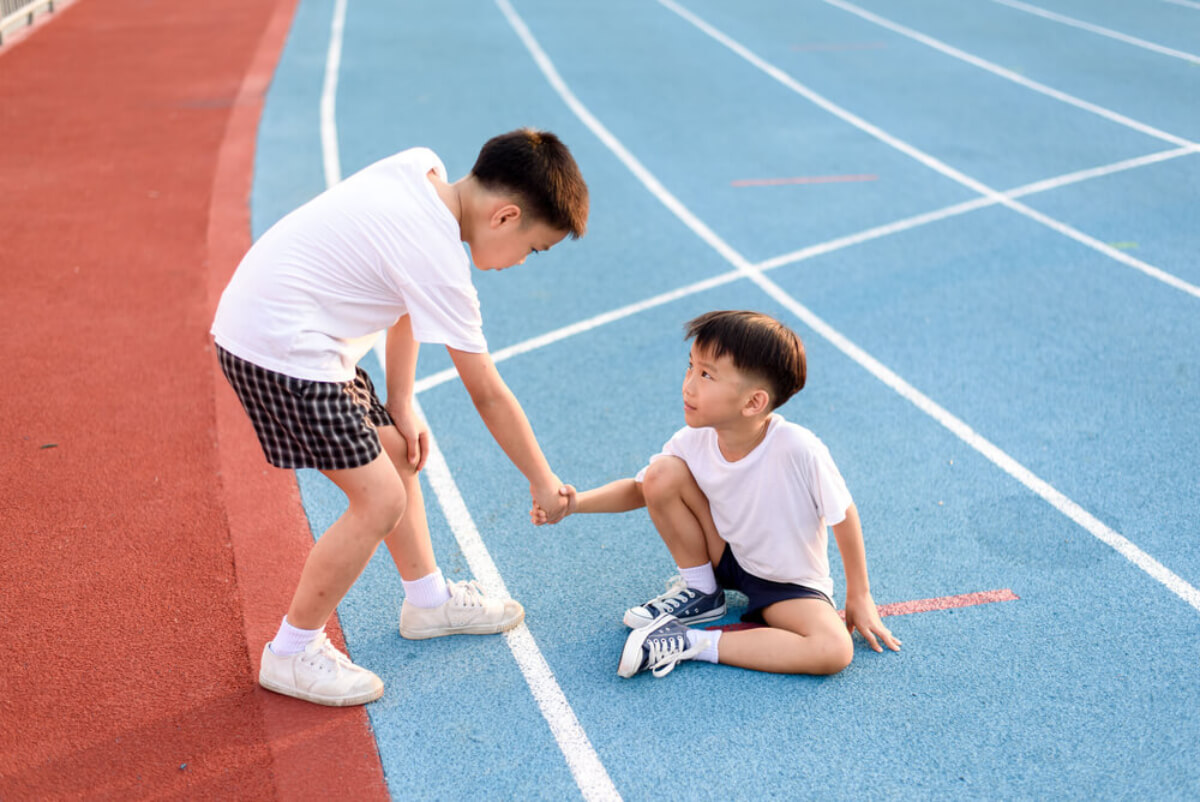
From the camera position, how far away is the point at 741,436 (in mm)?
3096

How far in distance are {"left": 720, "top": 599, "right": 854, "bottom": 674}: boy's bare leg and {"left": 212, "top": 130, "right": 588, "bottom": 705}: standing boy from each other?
36.8 inches

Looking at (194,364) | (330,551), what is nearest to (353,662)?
(330,551)

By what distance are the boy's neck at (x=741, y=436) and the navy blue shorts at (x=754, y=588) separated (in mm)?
406

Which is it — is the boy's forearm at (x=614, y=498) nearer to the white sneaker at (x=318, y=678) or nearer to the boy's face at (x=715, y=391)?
the boy's face at (x=715, y=391)

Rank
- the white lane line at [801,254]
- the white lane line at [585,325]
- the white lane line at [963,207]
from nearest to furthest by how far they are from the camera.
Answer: the white lane line at [585,325]
the white lane line at [801,254]
the white lane line at [963,207]

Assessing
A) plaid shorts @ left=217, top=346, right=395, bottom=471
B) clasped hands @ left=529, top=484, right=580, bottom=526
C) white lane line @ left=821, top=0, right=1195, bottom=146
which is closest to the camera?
plaid shorts @ left=217, top=346, right=395, bottom=471

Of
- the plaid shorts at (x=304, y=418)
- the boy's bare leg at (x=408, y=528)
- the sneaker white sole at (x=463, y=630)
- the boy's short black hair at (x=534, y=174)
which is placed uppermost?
the boy's short black hair at (x=534, y=174)

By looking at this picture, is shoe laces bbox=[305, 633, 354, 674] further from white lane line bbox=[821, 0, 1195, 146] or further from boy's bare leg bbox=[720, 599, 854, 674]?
white lane line bbox=[821, 0, 1195, 146]

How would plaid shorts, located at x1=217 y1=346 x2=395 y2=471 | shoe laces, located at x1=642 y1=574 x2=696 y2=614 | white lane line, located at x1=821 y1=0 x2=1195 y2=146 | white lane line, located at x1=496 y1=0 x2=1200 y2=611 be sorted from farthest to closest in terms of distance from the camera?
white lane line, located at x1=821 y1=0 x2=1195 y2=146
white lane line, located at x1=496 y1=0 x2=1200 y2=611
shoe laces, located at x1=642 y1=574 x2=696 y2=614
plaid shorts, located at x1=217 y1=346 x2=395 y2=471

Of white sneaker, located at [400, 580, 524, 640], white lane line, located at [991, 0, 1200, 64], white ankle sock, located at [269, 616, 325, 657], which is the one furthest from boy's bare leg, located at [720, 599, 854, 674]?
white lane line, located at [991, 0, 1200, 64]

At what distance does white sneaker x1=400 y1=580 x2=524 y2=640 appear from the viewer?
330cm

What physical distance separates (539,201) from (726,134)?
22.6ft

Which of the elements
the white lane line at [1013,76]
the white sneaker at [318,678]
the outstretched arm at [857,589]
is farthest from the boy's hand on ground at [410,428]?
the white lane line at [1013,76]

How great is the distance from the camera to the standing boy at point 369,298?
2.53m
